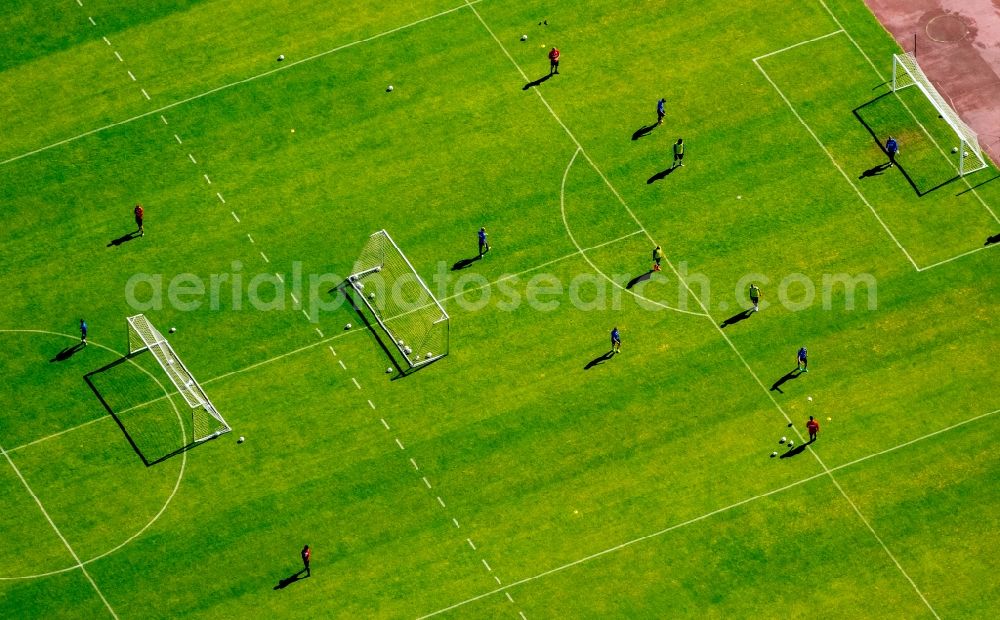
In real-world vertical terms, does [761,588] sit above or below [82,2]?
below

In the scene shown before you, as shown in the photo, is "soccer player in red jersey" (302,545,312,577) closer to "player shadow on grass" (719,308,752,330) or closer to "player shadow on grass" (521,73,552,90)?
"player shadow on grass" (719,308,752,330)

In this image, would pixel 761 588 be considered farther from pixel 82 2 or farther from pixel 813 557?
pixel 82 2

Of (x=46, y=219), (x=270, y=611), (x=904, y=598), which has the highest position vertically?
(x=46, y=219)

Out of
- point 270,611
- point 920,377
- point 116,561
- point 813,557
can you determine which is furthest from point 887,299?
point 116,561

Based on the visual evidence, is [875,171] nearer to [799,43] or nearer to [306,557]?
[799,43]

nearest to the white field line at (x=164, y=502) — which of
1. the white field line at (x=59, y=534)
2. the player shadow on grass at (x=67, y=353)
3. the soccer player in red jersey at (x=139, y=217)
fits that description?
the white field line at (x=59, y=534)

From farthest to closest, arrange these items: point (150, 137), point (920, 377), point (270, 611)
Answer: point (150, 137) → point (920, 377) → point (270, 611)

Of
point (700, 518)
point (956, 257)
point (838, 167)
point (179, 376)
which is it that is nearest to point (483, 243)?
point (179, 376)
